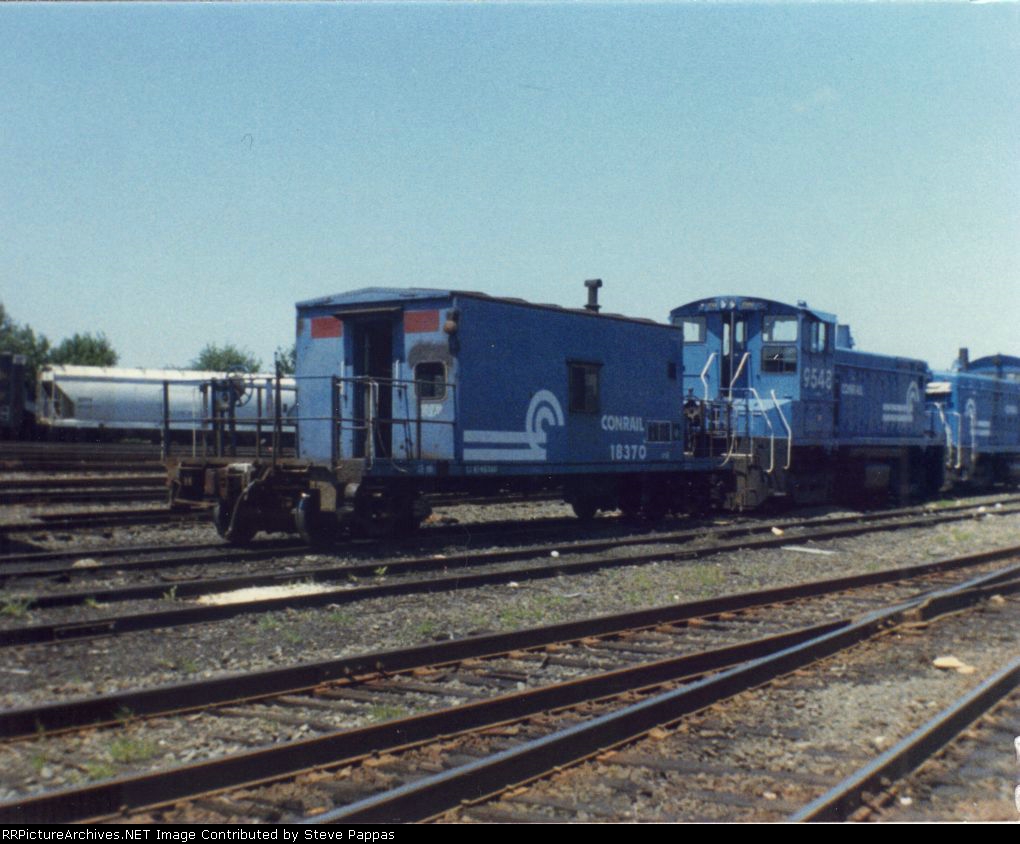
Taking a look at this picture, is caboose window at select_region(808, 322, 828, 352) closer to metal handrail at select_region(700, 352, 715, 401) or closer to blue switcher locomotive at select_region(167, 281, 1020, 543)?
blue switcher locomotive at select_region(167, 281, 1020, 543)

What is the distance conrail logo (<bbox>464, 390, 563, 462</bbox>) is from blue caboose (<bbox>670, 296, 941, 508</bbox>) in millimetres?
4284

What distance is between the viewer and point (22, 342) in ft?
29.9

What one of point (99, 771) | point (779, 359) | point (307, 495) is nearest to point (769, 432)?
point (779, 359)

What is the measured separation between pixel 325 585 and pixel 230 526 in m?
3.07

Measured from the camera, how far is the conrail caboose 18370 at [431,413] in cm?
1195

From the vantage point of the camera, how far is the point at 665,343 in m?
16.4

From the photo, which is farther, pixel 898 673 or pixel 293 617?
pixel 293 617

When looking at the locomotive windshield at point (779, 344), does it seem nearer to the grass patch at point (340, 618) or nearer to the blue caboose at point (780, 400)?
the blue caboose at point (780, 400)

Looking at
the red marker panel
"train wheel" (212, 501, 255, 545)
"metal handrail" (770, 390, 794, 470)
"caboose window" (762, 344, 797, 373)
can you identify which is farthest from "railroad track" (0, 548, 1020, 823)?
"caboose window" (762, 344, 797, 373)

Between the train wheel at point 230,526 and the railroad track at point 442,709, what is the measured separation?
5.70m

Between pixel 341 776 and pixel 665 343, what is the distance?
41.6 ft
